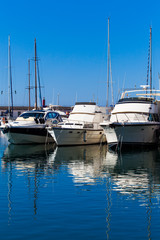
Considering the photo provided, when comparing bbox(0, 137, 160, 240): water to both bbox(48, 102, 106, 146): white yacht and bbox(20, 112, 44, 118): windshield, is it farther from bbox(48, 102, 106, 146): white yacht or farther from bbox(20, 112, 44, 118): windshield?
bbox(20, 112, 44, 118): windshield

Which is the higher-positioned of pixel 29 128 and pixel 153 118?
pixel 153 118

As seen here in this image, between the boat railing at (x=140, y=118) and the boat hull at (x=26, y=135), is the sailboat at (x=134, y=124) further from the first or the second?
the boat hull at (x=26, y=135)

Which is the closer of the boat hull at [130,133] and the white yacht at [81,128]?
the boat hull at [130,133]

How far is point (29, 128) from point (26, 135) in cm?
80

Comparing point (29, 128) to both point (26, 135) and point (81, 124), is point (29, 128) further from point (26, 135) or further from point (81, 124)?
point (81, 124)

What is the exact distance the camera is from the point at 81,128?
30484 mm

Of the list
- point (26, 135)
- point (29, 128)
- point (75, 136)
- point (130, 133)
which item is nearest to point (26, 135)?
point (26, 135)

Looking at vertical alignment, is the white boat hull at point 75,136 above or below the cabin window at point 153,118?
below

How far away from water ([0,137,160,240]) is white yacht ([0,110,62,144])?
31.1 feet

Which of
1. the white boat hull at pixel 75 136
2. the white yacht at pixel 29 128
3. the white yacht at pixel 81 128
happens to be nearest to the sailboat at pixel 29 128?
the white yacht at pixel 29 128

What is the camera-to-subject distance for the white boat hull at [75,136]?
97.0 ft

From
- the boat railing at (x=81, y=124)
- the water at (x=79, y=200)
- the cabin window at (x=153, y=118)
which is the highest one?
the cabin window at (x=153, y=118)

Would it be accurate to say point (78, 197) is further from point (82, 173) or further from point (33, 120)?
point (33, 120)

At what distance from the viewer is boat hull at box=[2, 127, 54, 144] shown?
A: 30.7 m
